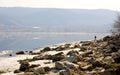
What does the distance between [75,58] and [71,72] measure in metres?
9.73

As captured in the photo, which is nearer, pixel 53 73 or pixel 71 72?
pixel 71 72

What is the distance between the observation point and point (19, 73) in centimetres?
3312

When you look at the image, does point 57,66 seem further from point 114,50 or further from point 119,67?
point 114,50

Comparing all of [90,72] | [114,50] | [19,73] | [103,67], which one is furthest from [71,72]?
[114,50]

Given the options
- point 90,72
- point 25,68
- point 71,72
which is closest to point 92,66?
point 90,72

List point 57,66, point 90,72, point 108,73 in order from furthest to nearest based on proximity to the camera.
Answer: point 57,66
point 90,72
point 108,73

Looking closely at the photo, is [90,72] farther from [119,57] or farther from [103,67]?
[119,57]

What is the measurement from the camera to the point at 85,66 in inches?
1287

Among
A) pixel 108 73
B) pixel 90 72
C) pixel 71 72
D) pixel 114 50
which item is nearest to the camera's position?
pixel 108 73

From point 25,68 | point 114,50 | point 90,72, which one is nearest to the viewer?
point 90,72

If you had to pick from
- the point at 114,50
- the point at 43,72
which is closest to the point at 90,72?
the point at 43,72

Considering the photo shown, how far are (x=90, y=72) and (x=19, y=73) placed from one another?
23.0 feet

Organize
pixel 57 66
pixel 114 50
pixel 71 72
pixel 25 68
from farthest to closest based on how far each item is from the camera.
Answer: pixel 114 50 → pixel 25 68 → pixel 57 66 → pixel 71 72

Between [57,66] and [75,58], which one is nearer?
[57,66]
